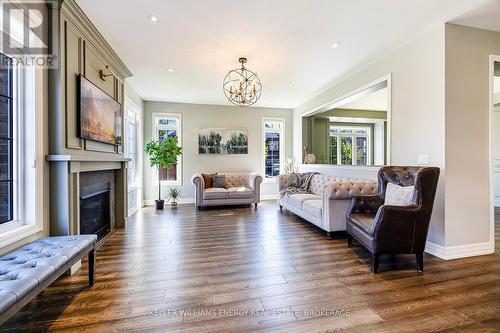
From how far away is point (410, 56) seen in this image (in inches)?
129

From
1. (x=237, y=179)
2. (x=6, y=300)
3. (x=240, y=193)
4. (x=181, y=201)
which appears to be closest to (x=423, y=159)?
(x=240, y=193)

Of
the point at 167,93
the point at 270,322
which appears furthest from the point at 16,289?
the point at 167,93

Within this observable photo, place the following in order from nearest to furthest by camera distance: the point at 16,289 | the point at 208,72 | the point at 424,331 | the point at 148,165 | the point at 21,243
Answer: the point at 16,289
the point at 424,331
the point at 21,243
the point at 208,72
the point at 148,165

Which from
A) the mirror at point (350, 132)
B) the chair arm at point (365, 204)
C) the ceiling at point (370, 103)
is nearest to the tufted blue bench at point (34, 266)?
the chair arm at point (365, 204)

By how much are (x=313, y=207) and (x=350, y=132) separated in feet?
17.0

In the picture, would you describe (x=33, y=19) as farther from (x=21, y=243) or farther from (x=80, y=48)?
(x=21, y=243)

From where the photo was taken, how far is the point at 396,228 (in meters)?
2.47

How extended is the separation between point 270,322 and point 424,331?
1034 millimetres

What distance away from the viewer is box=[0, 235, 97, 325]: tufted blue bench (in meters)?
1.31

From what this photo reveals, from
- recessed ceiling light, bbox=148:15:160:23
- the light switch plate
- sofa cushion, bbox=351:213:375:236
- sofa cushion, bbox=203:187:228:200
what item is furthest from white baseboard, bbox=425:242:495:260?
recessed ceiling light, bbox=148:15:160:23

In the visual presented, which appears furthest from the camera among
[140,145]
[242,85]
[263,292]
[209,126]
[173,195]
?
[209,126]

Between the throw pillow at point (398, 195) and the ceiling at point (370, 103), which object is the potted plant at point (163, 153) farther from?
the throw pillow at point (398, 195)

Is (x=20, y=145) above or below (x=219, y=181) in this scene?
above

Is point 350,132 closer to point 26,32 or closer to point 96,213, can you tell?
point 96,213
